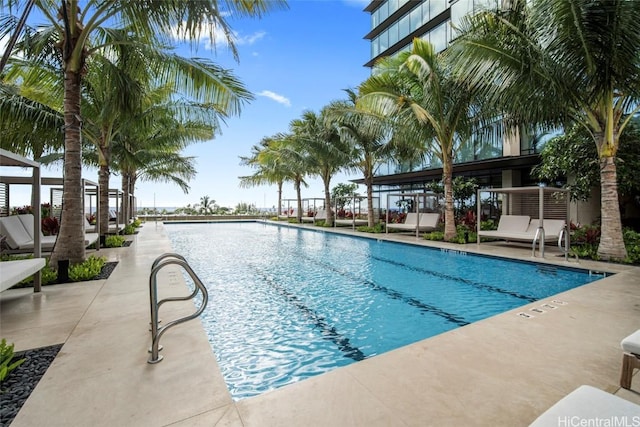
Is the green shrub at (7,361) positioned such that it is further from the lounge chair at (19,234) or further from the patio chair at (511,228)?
the patio chair at (511,228)

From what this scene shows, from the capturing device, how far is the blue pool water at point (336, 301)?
3.46 m

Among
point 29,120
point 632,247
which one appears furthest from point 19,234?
point 632,247

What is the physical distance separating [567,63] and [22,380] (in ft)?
31.5

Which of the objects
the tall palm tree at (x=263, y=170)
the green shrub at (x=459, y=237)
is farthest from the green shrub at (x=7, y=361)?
the tall palm tree at (x=263, y=170)

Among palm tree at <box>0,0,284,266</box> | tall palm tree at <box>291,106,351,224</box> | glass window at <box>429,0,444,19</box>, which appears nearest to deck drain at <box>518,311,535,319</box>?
palm tree at <box>0,0,284,266</box>

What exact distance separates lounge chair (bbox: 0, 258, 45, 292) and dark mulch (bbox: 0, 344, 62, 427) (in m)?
0.69

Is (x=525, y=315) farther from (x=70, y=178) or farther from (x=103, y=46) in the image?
(x=103, y=46)

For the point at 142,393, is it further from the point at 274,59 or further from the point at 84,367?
the point at 274,59

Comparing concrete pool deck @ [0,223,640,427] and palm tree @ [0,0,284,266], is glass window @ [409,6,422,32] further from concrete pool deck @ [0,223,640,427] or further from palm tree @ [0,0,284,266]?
concrete pool deck @ [0,223,640,427]

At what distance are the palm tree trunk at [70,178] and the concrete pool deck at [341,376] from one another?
200 cm

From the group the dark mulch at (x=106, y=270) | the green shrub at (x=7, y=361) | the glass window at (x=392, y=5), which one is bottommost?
the green shrub at (x=7, y=361)

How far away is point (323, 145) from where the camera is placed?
51.4 ft

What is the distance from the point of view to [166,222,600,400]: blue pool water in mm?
3462

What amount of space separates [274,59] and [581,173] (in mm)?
12252
